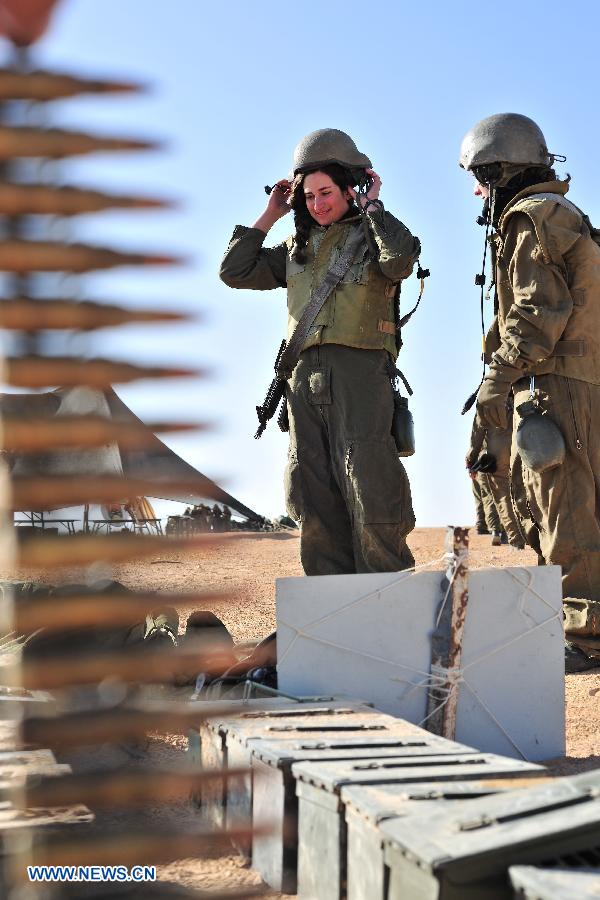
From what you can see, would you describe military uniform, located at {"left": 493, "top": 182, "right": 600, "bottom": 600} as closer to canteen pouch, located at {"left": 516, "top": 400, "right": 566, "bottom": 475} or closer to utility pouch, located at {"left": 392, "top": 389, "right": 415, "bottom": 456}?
canteen pouch, located at {"left": 516, "top": 400, "right": 566, "bottom": 475}

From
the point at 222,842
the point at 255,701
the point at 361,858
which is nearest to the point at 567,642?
the point at 255,701

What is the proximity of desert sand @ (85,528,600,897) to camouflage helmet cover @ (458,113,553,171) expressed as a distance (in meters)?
2.22

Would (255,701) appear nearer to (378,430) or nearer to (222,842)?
(378,430)

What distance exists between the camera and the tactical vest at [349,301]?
5691 mm

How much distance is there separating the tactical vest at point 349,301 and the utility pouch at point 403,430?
30 centimetres

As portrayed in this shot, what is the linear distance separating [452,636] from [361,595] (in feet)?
1.09

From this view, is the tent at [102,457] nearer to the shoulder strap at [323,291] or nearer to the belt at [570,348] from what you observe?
the shoulder strap at [323,291]

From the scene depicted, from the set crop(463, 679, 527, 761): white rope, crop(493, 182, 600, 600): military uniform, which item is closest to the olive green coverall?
crop(493, 182, 600, 600): military uniform

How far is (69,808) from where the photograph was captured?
1541mm

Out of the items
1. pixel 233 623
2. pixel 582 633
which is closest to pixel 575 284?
pixel 582 633

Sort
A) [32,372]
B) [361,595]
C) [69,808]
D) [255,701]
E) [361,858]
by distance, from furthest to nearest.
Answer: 1. [361,595]
2. [255,701]
3. [361,858]
4. [69,808]
5. [32,372]

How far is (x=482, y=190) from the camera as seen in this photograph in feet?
21.2

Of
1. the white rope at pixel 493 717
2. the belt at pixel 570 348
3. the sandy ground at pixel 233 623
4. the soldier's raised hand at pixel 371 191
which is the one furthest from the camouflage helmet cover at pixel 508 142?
the white rope at pixel 493 717

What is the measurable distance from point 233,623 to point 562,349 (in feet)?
10.8
